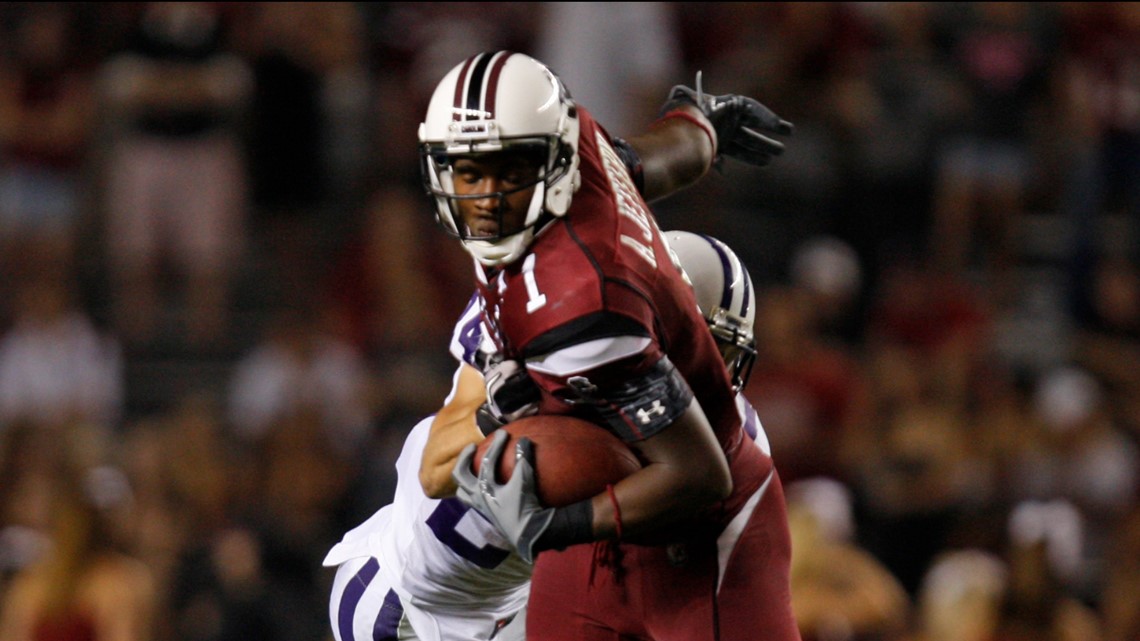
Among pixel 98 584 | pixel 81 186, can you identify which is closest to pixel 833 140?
pixel 81 186

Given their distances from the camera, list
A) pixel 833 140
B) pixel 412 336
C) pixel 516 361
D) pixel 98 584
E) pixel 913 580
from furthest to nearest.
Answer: pixel 833 140 < pixel 412 336 < pixel 913 580 < pixel 98 584 < pixel 516 361

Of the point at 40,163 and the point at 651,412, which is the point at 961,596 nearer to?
the point at 651,412

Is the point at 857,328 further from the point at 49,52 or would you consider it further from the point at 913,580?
the point at 49,52

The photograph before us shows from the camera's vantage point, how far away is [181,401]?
8.56 metres

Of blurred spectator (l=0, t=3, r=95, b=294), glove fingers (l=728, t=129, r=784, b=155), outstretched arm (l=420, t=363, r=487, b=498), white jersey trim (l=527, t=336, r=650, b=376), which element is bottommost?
blurred spectator (l=0, t=3, r=95, b=294)

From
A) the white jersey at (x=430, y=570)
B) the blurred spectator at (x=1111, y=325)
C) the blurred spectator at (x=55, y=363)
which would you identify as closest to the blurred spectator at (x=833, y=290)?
the blurred spectator at (x=1111, y=325)

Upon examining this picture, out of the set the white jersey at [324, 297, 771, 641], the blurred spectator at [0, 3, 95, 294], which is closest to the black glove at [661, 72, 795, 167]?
the white jersey at [324, 297, 771, 641]

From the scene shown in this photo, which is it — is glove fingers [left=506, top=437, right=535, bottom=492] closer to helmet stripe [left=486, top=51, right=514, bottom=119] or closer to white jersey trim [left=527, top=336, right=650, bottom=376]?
white jersey trim [left=527, top=336, right=650, bottom=376]

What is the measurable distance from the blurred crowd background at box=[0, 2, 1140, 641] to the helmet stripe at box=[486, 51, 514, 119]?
147 inches

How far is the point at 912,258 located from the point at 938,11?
150cm

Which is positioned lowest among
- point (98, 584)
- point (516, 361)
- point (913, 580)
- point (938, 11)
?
point (913, 580)

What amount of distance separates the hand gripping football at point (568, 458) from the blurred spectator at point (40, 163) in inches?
226

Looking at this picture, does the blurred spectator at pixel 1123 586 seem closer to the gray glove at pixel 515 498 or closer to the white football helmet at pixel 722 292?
the white football helmet at pixel 722 292

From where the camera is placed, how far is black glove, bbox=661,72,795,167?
4680 mm
